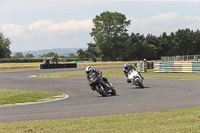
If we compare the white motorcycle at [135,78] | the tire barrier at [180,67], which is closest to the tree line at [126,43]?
the tire barrier at [180,67]

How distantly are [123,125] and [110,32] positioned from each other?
352 feet

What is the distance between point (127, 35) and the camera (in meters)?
117

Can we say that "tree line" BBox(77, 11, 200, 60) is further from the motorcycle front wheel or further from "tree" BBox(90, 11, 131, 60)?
the motorcycle front wheel

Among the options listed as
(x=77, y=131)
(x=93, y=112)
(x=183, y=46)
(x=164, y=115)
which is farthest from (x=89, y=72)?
(x=183, y=46)

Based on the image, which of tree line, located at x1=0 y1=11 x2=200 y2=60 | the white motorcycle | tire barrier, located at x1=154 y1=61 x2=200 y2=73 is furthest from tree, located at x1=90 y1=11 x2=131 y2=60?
the white motorcycle

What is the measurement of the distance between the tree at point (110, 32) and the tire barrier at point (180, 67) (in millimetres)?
69030

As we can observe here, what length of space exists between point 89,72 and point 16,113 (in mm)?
6479

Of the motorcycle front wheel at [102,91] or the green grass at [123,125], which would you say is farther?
the motorcycle front wheel at [102,91]

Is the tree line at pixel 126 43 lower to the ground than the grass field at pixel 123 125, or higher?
higher

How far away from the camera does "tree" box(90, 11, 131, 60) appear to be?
375ft

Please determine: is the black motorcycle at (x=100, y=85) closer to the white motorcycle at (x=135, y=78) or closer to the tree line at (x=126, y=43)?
the white motorcycle at (x=135, y=78)

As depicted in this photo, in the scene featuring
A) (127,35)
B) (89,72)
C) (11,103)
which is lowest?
(11,103)

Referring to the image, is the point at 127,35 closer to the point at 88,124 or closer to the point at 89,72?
the point at 89,72

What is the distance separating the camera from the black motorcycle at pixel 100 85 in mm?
18766
